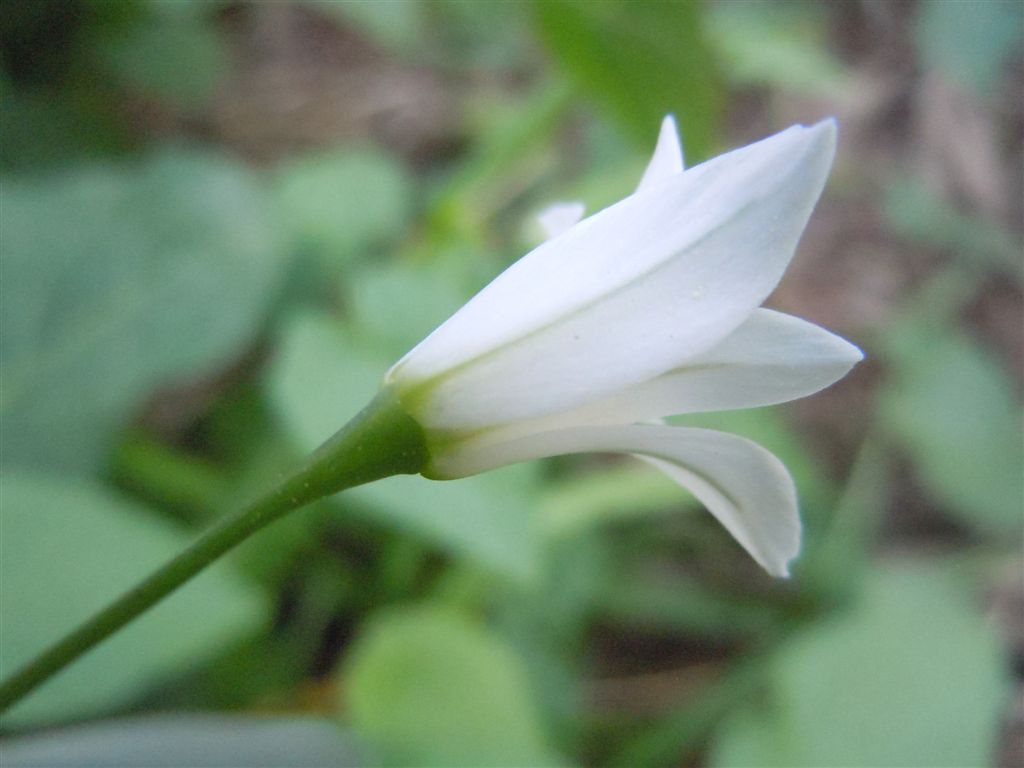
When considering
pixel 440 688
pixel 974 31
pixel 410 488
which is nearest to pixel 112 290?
pixel 410 488

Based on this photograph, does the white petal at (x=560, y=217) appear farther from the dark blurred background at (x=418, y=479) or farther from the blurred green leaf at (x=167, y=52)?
the blurred green leaf at (x=167, y=52)

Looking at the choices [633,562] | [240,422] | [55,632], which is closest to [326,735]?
[55,632]

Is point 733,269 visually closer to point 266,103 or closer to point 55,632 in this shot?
point 55,632

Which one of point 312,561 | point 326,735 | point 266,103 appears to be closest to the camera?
point 326,735

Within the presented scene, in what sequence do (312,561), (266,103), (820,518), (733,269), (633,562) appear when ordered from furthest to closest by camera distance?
(266,103), (820,518), (633,562), (312,561), (733,269)

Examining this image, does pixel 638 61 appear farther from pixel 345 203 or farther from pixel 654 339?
pixel 654 339

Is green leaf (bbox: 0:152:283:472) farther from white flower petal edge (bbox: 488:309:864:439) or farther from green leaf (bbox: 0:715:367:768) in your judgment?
white flower petal edge (bbox: 488:309:864:439)

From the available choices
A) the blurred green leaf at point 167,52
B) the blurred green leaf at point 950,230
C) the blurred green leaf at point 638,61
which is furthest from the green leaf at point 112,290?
the blurred green leaf at point 950,230

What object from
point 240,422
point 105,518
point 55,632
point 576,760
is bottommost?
point 576,760
